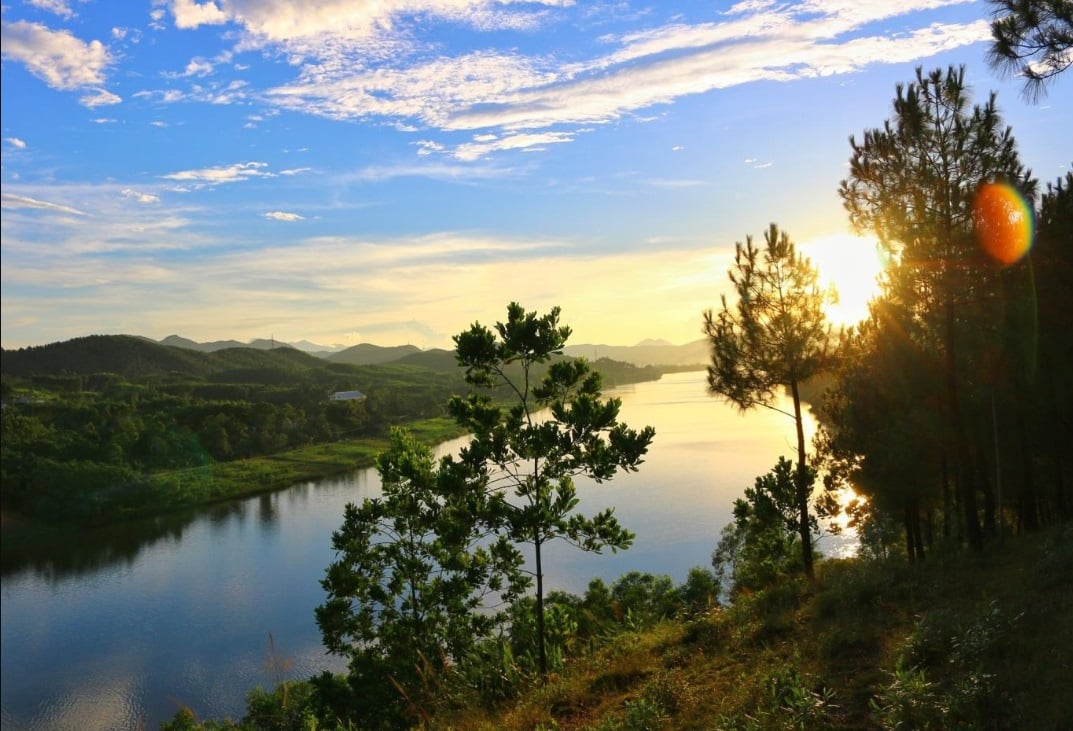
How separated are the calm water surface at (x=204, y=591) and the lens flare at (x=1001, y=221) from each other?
284 inches

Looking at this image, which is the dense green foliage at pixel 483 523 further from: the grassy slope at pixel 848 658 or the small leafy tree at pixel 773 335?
the small leafy tree at pixel 773 335

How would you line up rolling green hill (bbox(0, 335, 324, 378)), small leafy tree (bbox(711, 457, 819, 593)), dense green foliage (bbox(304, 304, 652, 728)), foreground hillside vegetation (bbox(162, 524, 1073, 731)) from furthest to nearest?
rolling green hill (bbox(0, 335, 324, 378)), small leafy tree (bbox(711, 457, 819, 593)), dense green foliage (bbox(304, 304, 652, 728)), foreground hillside vegetation (bbox(162, 524, 1073, 731))

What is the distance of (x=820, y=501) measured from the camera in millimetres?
17484

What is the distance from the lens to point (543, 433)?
413 inches

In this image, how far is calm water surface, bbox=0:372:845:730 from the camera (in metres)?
27.3

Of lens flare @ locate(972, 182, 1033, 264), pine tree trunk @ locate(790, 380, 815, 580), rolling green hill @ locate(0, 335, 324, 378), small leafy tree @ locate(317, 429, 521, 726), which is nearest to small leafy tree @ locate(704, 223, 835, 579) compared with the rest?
pine tree trunk @ locate(790, 380, 815, 580)

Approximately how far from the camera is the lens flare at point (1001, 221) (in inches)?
486

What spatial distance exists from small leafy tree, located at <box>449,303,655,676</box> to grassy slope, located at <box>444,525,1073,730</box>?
76.8 inches

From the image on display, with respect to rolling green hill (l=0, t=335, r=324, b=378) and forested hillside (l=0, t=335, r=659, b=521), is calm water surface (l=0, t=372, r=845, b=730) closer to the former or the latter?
forested hillside (l=0, t=335, r=659, b=521)

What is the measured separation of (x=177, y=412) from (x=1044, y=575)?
9390cm

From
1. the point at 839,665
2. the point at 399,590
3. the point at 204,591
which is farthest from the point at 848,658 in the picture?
the point at 204,591

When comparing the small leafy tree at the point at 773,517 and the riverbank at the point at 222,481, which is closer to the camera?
the small leafy tree at the point at 773,517

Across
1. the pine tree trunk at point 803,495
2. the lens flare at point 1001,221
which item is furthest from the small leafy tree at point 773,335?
the lens flare at point 1001,221

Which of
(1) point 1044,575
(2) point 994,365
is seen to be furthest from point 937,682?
(2) point 994,365
